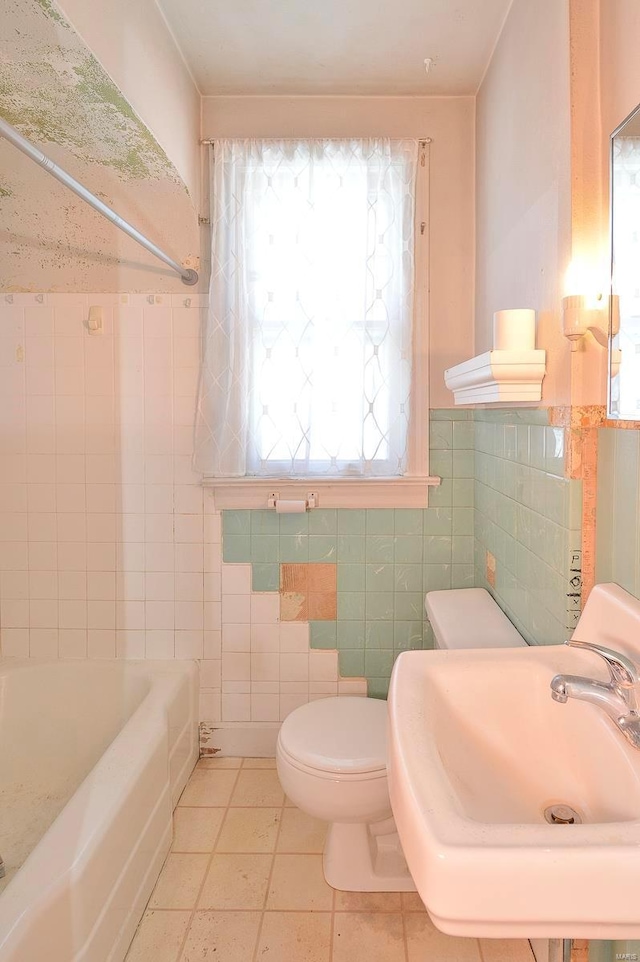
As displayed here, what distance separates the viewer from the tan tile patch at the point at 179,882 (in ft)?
5.15

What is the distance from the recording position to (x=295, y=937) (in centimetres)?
147

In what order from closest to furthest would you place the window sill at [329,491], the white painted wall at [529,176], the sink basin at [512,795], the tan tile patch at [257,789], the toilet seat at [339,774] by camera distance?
the sink basin at [512,795], the white painted wall at [529,176], the toilet seat at [339,774], the tan tile patch at [257,789], the window sill at [329,491]

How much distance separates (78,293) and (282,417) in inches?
34.0

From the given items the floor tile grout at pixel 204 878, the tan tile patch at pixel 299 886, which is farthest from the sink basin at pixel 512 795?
the floor tile grout at pixel 204 878

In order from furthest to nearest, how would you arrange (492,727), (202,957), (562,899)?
1. (202,957)
2. (492,727)
3. (562,899)

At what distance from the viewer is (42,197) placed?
6.15ft

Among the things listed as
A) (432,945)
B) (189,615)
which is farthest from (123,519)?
(432,945)

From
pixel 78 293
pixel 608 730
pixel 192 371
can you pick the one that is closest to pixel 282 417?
pixel 192 371

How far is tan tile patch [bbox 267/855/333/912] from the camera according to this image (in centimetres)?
157

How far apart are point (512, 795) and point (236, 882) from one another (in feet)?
3.29

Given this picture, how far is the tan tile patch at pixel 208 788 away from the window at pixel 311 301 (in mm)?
1079

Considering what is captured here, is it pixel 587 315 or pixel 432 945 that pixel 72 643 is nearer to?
pixel 432 945

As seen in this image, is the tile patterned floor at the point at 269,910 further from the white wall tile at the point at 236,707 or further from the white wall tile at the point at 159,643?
the white wall tile at the point at 159,643

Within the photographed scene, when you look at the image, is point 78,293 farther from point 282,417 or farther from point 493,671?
point 493,671
